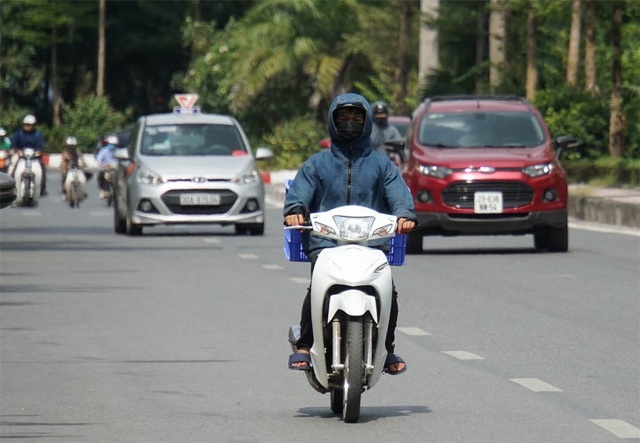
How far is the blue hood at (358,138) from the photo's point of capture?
9.48m

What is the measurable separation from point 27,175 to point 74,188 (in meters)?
0.90

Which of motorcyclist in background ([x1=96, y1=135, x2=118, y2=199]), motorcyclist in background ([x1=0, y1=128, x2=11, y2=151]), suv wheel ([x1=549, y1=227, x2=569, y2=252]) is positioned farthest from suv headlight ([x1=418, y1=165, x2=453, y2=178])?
motorcyclist in background ([x1=0, y1=128, x2=11, y2=151])

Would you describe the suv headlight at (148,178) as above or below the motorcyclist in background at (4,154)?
above

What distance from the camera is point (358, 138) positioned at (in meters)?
9.62

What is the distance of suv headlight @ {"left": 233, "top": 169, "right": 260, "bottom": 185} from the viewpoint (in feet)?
84.5

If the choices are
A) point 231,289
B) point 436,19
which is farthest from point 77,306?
point 436,19

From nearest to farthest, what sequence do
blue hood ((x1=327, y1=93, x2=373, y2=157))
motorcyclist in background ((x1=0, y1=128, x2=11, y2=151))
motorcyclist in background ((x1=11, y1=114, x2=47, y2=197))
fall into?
blue hood ((x1=327, y1=93, x2=373, y2=157))
motorcyclist in background ((x1=11, y1=114, x2=47, y2=197))
motorcyclist in background ((x1=0, y1=128, x2=11, y2=151))

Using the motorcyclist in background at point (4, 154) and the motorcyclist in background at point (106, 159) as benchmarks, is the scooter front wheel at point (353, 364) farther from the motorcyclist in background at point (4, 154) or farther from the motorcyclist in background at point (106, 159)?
the motorcyclist in background at point (106, 159)

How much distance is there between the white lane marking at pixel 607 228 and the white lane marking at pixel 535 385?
Answer: 46.7 ft

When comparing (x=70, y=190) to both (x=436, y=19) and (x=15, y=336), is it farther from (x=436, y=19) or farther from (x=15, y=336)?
(x=15, y=336)

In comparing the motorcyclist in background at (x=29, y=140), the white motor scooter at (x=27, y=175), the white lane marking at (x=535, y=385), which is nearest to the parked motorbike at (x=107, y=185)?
the motorcyclist in background at (x=29, y=140)

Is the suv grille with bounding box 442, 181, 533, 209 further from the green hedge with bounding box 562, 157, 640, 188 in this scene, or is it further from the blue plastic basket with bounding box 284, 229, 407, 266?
the blue plastic basket with bounding box 284, 229, 407, 266

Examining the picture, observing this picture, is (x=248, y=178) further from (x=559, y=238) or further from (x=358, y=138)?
(x=358, y=138)

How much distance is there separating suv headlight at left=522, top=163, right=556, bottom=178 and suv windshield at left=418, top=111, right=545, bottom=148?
0.66 meters
